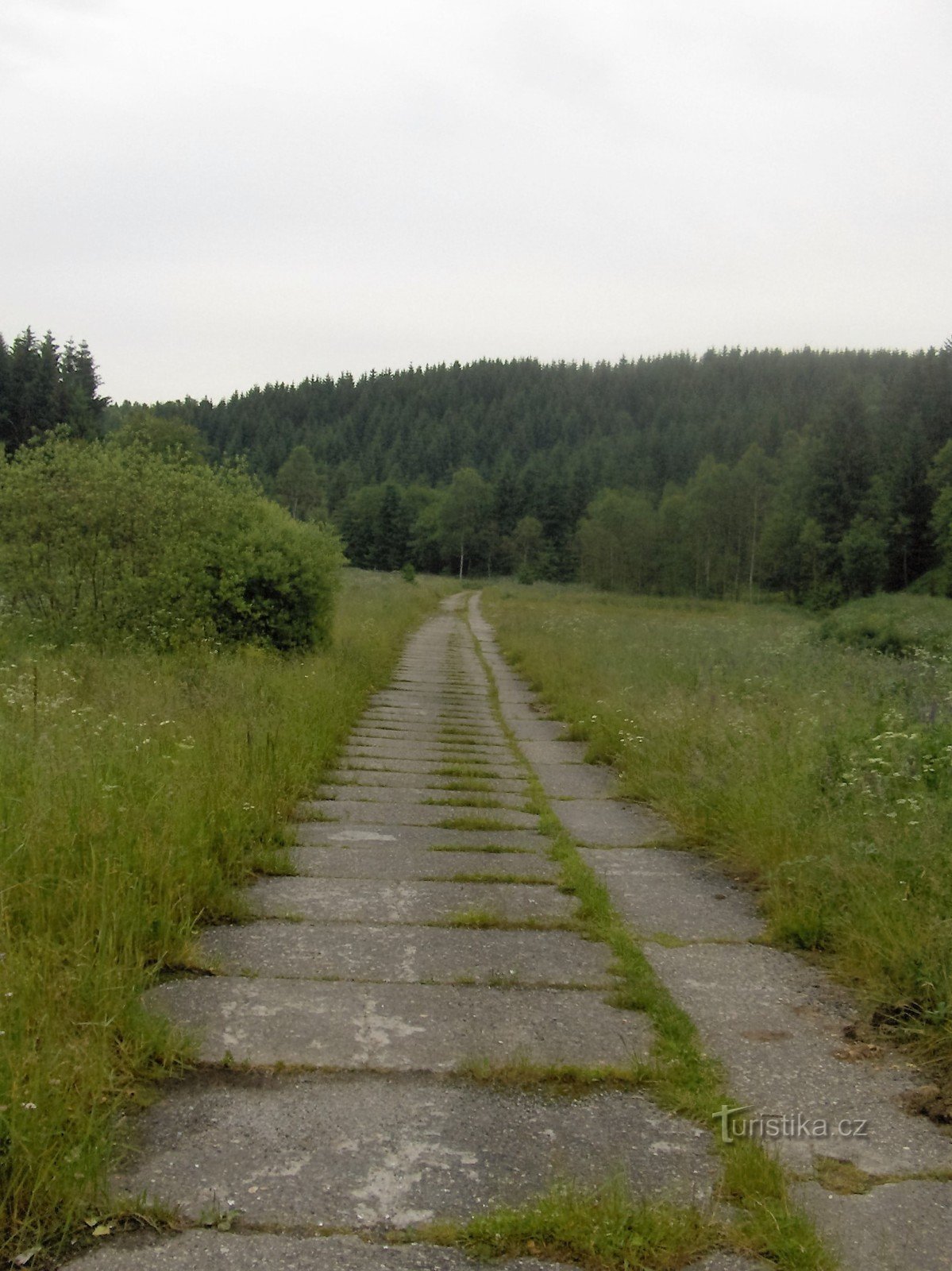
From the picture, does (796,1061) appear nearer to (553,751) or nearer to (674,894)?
(674,894)

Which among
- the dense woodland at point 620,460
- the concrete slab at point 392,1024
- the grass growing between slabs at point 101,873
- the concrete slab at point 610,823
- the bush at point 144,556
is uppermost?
the dense woodland at point 620,460

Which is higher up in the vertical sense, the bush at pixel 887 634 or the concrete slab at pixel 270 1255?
the bush at pixel 887 634


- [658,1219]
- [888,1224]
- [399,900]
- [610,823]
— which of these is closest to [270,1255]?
[658,1219]

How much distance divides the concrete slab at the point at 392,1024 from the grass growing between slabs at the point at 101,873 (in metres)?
0.23

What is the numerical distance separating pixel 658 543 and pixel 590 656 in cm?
6392

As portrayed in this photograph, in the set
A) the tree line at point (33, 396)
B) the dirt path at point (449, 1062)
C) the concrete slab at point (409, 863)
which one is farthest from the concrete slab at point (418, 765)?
the tree line at point (33, 396)

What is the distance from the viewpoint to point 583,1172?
254 centimetres

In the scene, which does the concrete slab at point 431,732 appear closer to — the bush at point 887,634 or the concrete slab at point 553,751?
the concrete slab at point 553,751

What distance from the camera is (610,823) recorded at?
22.9ft

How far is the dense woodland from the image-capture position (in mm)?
56406

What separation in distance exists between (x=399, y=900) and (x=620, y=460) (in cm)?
10598

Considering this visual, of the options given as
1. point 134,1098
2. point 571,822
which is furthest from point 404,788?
point 134,1098

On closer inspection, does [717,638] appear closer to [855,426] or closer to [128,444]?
[128,444]

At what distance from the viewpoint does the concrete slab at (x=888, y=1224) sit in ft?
7.28
